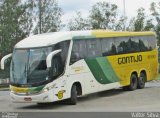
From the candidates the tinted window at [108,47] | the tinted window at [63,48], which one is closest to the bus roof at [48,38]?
the tinted window at [63,48]

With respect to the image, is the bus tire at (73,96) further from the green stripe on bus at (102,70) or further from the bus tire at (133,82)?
the bus tire at (133,82)

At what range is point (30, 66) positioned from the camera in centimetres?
2145

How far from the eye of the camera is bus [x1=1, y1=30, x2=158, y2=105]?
21250mm

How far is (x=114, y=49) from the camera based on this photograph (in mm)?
26141

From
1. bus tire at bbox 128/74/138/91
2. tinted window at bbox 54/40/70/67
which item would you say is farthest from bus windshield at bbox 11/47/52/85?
bus tire at bbox 128/74/138/91

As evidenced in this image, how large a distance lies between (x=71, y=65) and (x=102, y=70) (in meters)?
2.83

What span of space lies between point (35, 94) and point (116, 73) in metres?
6.08

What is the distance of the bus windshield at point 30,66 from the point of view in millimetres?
21266

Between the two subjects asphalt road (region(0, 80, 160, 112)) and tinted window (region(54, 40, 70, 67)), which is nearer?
asphalt road (region(0, 80, 160, 112))

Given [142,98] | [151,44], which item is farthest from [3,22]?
[142,98]

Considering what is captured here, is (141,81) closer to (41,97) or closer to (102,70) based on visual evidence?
(102,70)

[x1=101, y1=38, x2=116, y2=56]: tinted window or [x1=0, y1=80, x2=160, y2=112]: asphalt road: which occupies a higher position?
[x1=101, y1=38, x2=116, y2=56]: tinted window

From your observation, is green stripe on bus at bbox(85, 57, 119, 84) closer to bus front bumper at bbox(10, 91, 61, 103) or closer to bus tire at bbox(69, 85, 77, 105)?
bus tire at bbox(69, 85, 77, 105)

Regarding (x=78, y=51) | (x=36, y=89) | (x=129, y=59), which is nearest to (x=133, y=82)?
(x=129, y=59)
